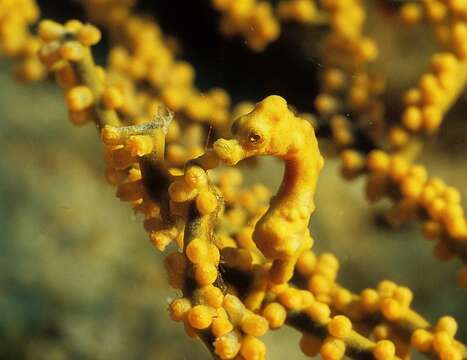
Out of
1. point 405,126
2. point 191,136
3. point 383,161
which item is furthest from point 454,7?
point 191,136

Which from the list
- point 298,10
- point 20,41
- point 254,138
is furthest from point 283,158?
point 20,41

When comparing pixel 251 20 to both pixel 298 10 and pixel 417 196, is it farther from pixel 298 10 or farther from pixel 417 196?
pixel 417 196

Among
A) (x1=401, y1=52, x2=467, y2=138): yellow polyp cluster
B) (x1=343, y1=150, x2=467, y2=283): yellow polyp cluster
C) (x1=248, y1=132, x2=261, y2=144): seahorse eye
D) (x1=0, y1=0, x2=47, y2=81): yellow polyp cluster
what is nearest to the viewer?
(x1=248, y1=132, x2=261, y2=144): seahorse eye

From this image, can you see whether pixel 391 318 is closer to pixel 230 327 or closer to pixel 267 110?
pixel 230 327

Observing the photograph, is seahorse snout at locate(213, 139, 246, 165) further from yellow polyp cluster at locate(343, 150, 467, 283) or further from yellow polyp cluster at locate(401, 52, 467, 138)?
yellow polyp cluster at locate(401, 52, 467, 138)

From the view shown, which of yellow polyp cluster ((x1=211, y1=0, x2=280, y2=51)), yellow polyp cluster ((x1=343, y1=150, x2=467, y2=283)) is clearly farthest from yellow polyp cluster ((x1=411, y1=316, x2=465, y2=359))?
yellow polyp cluster ((x1=211, y1=0, x2=280, y2=51))
